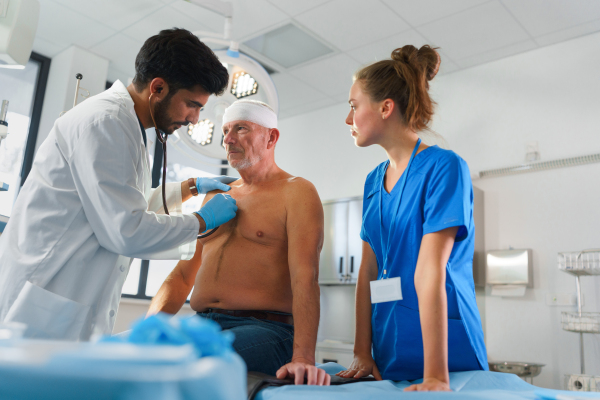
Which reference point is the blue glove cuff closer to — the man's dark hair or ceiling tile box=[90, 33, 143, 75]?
the man's dark hair

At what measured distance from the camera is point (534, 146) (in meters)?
3.92

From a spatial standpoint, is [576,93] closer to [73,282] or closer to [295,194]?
[295,194]

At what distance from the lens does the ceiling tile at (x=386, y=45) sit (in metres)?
3.96

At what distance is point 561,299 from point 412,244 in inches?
110

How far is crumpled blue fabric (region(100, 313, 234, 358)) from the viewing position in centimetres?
52

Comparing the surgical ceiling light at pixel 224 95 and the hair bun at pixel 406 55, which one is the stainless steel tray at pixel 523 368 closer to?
the surgical ceiling light at pixel 224 95

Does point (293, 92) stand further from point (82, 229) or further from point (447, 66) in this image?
point (82, 229)

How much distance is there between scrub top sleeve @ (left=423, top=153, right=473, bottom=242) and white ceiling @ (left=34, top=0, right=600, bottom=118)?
8.46 ft

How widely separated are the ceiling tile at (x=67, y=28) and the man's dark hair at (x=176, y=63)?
9.25 feet

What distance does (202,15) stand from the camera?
3842mm

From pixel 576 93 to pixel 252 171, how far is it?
9.95 ft

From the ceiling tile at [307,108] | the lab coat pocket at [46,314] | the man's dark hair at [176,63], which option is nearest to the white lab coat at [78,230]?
the lab coat pocket at [46,314]

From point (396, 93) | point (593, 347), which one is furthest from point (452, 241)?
point (593, 347)

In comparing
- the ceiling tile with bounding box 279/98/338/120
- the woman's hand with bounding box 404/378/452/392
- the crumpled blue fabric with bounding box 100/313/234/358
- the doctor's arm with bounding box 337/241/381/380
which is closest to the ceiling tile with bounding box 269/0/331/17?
the ceiling tile with bounding box 279/98/338/120
